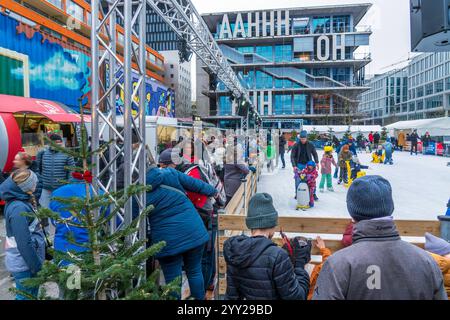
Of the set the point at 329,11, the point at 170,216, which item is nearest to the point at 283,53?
the point at 329,11

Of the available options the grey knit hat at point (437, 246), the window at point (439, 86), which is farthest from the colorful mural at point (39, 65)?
the window at point (439, 86)

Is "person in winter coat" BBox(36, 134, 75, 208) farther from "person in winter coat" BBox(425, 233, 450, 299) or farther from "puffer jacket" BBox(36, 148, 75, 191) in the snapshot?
"person in winter coat" BBox(425, 233, 450, 299)

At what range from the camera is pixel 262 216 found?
6.63 feet

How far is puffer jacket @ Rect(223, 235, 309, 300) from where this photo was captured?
1824 millimetres

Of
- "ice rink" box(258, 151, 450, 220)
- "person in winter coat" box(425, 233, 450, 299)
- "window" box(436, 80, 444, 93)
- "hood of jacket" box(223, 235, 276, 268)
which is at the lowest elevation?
"ice rink" box(258, 151, 450, 220)

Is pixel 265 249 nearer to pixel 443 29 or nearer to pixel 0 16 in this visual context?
pixel 443 29

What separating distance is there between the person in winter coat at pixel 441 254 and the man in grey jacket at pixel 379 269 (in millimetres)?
777

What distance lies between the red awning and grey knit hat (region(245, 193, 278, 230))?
25.8ft

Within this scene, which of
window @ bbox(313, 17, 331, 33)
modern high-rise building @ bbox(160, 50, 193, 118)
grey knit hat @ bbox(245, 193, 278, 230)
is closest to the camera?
grey knit hat @ bbox(245, 193, 278, 230)

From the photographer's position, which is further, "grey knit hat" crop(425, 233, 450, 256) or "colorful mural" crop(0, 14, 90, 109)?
"colorful mural" crop(0, 14, 90, 109)

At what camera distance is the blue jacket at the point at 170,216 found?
2920 millimetres

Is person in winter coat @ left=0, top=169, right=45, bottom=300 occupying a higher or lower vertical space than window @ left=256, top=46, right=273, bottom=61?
lower

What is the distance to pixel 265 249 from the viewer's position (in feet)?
6.08

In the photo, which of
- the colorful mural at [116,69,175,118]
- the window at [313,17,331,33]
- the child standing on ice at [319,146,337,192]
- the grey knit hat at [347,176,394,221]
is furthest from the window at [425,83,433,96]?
the grey knit hat at [347,176,394,221]
